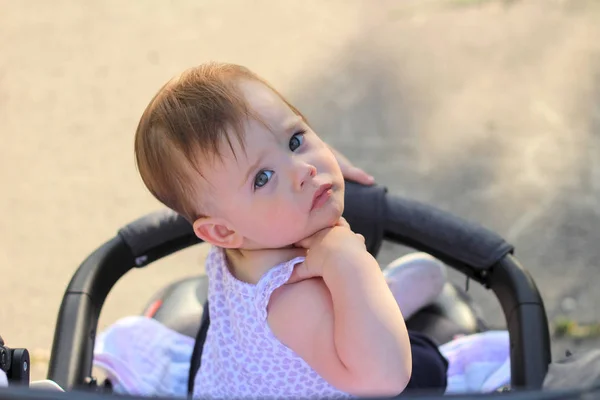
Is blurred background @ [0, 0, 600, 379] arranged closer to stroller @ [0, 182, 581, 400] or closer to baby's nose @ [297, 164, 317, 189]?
stroller @ [0, 182, 581, 400]

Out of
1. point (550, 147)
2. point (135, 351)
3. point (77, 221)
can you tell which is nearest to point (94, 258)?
point (135, 351)

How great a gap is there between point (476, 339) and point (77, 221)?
3.47 feet

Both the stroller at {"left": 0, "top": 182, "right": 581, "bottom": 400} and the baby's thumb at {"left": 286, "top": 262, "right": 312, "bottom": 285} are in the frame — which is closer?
the baby's thumb at {"left": 286, "top": 262, "right": 312, "bottom": 285}

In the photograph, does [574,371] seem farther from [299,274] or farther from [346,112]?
[346,112]

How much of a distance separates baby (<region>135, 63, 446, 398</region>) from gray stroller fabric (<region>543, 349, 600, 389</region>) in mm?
171

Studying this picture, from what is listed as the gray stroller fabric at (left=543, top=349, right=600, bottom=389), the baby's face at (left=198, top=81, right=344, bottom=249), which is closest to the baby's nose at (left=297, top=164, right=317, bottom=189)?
the baby's face at (left=198, top=81, right=344, bottom=249)

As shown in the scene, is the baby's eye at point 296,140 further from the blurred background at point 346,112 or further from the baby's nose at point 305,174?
the blurred background at point 346,112

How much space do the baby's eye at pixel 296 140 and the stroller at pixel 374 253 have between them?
11.9 inches

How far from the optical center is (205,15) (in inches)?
87.4

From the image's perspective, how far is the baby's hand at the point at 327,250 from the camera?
77cm

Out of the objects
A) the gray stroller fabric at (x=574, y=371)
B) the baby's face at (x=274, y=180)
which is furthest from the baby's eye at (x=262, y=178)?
the gray stroller fabric at (x=574, y=371)

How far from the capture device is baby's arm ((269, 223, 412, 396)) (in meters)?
0.69

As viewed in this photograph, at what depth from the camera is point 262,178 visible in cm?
78

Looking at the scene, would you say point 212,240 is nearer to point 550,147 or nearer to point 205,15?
point 550,147
